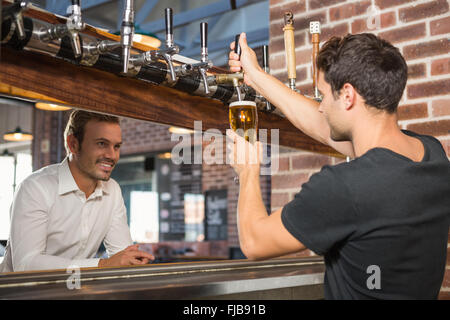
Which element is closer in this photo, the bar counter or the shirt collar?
the bar counter

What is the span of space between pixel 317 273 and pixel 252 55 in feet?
1.96

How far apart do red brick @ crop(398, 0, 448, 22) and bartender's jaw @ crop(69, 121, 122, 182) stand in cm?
125

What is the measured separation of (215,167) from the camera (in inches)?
270

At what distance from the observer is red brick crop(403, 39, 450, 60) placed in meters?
1.72

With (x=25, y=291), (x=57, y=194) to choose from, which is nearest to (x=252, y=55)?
(x=25, y=291)

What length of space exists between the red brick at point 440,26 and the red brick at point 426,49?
0.10 feet

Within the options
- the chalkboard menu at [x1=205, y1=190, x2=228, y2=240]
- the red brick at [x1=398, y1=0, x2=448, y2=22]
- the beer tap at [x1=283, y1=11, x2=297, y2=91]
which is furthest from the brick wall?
the chalkboard menu at [x1=205, y1=190, x2=228, y2=240]

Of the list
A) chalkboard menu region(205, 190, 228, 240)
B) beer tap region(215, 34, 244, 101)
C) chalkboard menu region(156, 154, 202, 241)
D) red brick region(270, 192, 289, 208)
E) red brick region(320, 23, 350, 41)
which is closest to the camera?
beer tap region(215, 34, 244, 101)

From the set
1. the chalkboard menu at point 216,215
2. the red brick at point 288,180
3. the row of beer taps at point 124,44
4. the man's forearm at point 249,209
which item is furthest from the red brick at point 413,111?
the chalkboard menu at point 216,215

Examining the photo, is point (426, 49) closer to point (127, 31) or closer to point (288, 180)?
point (288, 180)

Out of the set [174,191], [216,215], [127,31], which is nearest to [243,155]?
[127,31]

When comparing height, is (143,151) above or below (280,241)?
above

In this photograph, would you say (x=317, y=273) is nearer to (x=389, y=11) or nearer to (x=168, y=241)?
(x=389, y=11)

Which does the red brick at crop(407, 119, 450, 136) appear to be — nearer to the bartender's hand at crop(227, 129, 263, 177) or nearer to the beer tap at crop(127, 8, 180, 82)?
the bartender's hand at crop(227, 129, 263, 177)
